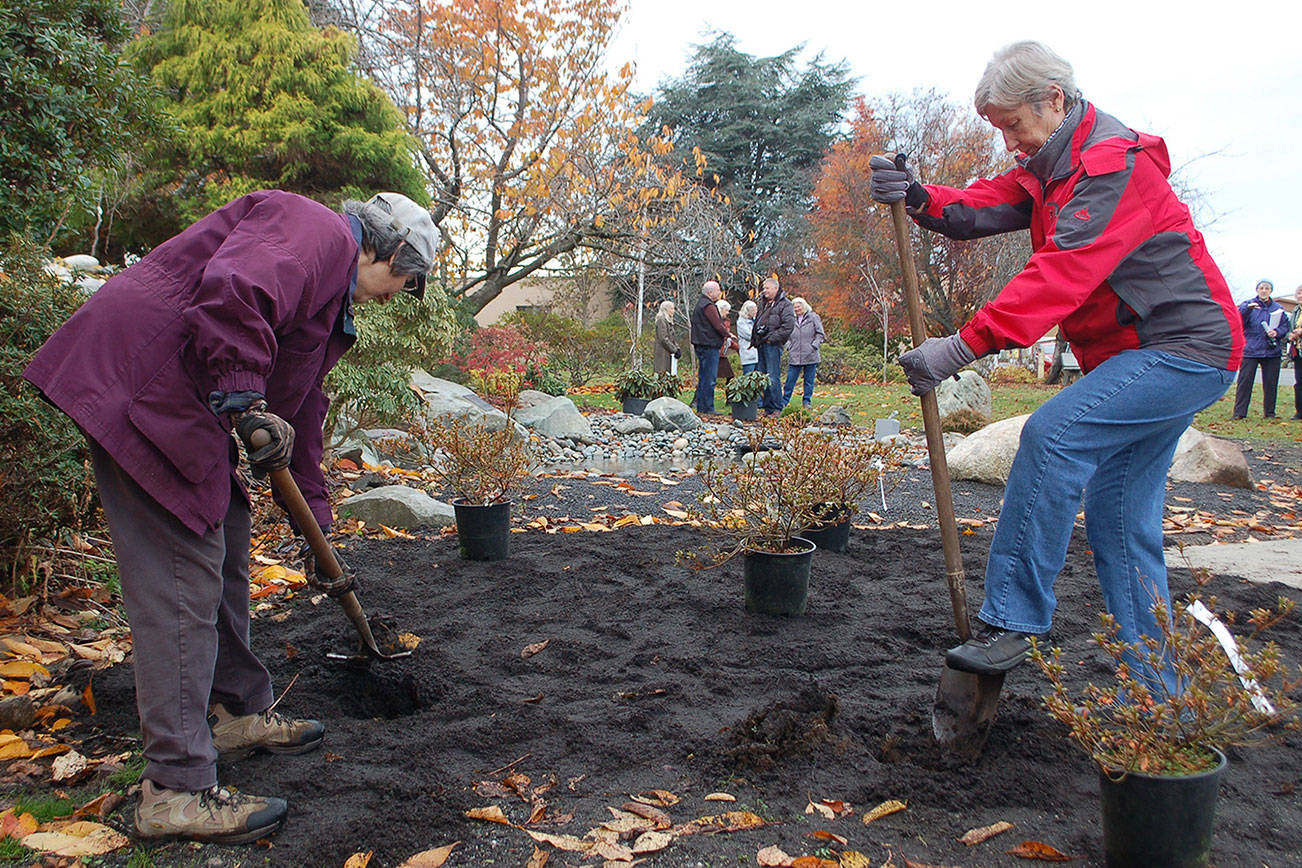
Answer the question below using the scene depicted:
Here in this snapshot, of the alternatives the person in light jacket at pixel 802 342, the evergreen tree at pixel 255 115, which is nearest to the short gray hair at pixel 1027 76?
the evergreen tree at pixel 255 115

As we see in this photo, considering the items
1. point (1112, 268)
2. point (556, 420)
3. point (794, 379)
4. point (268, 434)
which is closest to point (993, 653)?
point (1112, 268)

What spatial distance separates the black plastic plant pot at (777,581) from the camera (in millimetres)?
3797

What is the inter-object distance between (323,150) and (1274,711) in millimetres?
11396

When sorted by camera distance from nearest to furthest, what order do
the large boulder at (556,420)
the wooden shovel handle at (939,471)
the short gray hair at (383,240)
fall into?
1. the short gray hair at (383,240)
2. the wooden shovel handle at (939,471)
3. the large boulder at (556,420)

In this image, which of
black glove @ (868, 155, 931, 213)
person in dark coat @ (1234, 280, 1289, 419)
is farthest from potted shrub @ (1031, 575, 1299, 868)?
person in dark coat @ (1234, 280, 1289, 419)

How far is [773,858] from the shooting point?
6.71 feet

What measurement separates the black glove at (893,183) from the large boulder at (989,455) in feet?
15.2

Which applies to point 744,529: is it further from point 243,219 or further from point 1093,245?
point 243,219

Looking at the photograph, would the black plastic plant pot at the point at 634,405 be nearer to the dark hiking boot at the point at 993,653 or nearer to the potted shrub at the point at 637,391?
the potted shrub at the point at 637,391

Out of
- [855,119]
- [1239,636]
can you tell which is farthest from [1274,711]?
[855,119]

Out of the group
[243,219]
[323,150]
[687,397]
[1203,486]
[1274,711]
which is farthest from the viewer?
[687,397]

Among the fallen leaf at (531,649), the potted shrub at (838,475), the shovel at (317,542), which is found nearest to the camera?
the shovel at (317,542)

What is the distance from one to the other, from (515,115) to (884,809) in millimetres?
13451

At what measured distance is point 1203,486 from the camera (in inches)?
287
